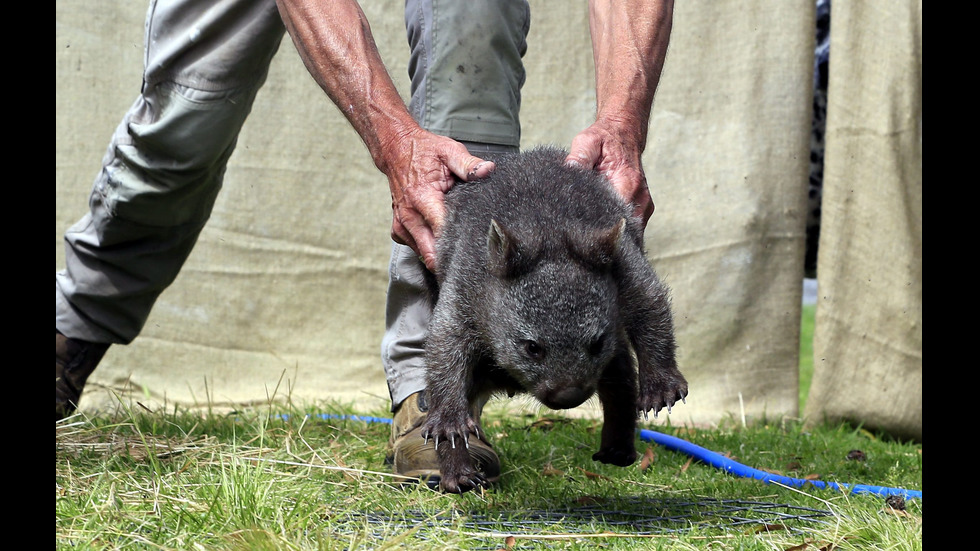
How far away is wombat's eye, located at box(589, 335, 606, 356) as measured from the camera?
2.88 metres

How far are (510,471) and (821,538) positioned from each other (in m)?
1.34

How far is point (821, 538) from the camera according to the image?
286 centimetres

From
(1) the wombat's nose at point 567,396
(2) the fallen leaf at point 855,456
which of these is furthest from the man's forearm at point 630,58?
(2) the fallen leaf at point 855,456

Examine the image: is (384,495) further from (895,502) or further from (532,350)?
(895,502)

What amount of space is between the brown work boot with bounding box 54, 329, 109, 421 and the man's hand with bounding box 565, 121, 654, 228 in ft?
9.13

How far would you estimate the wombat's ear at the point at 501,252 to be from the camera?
288 centimetres

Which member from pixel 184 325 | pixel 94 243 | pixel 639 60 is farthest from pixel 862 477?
pixel 184 325

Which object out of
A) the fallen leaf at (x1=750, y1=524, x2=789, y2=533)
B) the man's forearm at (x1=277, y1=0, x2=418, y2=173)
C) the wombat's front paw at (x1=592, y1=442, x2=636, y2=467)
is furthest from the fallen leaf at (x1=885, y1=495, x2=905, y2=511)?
the man's forearm at (x1=277, y1=0, x2=418, y2=173)

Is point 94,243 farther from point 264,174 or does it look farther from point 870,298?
point 870,298

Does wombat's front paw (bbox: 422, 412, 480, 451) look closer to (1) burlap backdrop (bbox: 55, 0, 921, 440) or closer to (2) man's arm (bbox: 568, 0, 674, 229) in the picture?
(2) man's arm (bbox: 568, 0, 674, 229)

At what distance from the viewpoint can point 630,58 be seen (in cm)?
349

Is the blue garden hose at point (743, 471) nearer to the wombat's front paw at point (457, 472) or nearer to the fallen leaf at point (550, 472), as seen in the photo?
the fallen leaf at point (550, 472)

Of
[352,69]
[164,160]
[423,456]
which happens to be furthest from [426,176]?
[164,160]

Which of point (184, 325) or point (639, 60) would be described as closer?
point (639, 60)
